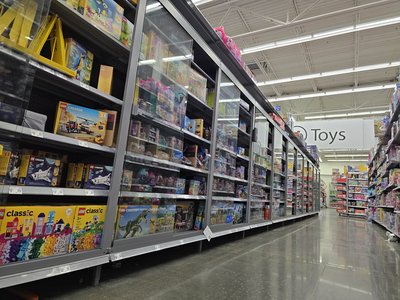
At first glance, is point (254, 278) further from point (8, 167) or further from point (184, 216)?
point (8, 167)

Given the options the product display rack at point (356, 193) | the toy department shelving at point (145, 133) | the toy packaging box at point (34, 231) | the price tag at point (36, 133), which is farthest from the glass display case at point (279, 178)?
the product display rack at point (356, 193)

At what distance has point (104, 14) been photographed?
1.86 metres

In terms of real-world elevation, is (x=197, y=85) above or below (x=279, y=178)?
above

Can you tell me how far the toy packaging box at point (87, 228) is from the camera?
1.62 metres

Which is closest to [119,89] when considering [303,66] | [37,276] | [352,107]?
[37,276]

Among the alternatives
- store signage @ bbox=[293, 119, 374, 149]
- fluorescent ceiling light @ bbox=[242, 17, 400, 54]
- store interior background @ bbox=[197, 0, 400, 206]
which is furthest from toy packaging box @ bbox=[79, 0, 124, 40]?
store signage @ bbox=[293, 119, 374, 149]

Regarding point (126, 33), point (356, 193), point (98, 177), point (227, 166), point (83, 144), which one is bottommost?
point (98, 177)

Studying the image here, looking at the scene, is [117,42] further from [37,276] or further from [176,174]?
[37,276]

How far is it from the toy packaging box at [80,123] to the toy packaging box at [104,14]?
63cm

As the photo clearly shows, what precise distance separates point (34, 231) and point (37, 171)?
1.14 ft

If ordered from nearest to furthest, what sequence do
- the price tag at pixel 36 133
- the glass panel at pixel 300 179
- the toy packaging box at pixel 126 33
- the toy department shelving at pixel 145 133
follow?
the price tag at pixel 36 133
the toy department shelving at pixel 145 133
the toy packaging box at pixel 126 33
the glass panel at pixel 300 179

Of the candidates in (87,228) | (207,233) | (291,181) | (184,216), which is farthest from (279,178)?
(87,228)

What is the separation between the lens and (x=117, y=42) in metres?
1.92

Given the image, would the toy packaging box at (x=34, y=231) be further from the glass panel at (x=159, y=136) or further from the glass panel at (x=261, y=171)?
the glass panel at (x=261, y=171)
